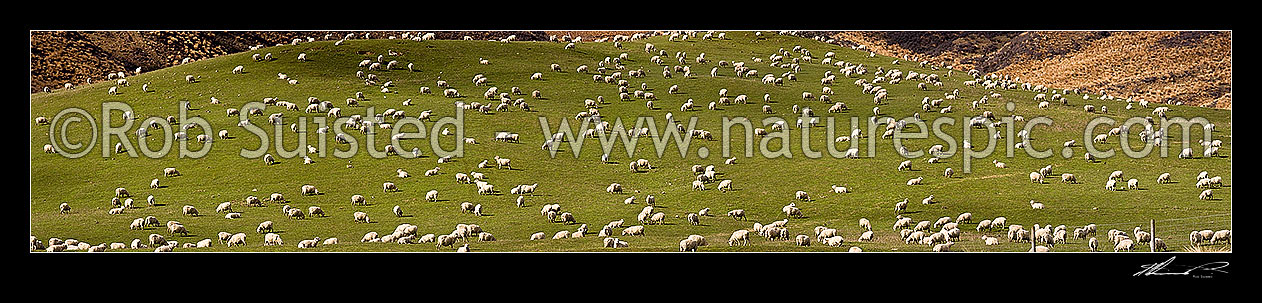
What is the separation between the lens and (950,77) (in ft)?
270

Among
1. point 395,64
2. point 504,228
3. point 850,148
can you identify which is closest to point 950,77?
point 850,148

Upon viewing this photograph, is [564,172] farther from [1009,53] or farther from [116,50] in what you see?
[1009,53]

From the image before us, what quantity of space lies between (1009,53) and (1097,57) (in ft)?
33.0

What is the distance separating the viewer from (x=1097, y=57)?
3450 inches

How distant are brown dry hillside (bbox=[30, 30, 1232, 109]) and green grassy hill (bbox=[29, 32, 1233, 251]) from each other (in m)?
6.07

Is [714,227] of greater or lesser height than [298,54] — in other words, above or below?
below

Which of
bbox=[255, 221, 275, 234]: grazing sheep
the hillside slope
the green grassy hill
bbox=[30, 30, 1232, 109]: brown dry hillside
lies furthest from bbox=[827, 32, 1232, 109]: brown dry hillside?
bbox=[255, 221, 275, 234]: grazing sheep

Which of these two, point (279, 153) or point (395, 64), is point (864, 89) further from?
point (279, 153)

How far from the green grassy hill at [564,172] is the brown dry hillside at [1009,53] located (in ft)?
19.9

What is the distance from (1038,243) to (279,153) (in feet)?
128

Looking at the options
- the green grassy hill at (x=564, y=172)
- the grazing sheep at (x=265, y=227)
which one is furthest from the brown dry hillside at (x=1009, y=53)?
the grazing sheep at (x=265, y=227)
